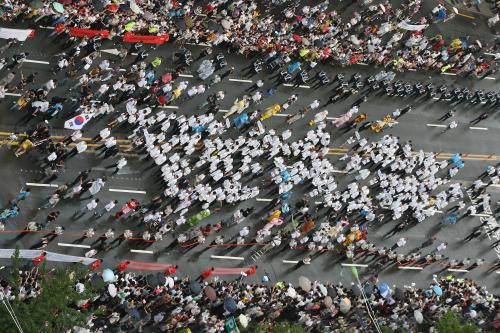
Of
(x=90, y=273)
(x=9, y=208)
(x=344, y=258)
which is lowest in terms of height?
(x=344, y=258)

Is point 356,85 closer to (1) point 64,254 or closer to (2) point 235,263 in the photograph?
(2) point 235,263

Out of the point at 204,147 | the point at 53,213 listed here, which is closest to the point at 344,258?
the point at 204,147

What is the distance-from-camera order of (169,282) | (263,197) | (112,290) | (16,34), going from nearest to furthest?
(112,290)
(169,282)
(16,34)
(263,197)

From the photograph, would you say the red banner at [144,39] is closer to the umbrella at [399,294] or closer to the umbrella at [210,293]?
the umbrella at [210,293]

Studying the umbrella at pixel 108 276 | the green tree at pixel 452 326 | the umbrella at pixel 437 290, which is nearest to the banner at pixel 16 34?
the umbrella at pixel 108 276

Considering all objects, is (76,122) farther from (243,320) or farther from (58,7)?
(243,320)

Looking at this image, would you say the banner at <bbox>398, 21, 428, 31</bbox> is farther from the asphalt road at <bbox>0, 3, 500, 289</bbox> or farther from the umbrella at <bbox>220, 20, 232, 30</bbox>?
the umbrella at <bbox>220, 20, 232, 30</bbox>

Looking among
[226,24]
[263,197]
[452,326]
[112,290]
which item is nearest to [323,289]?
[263,197]
